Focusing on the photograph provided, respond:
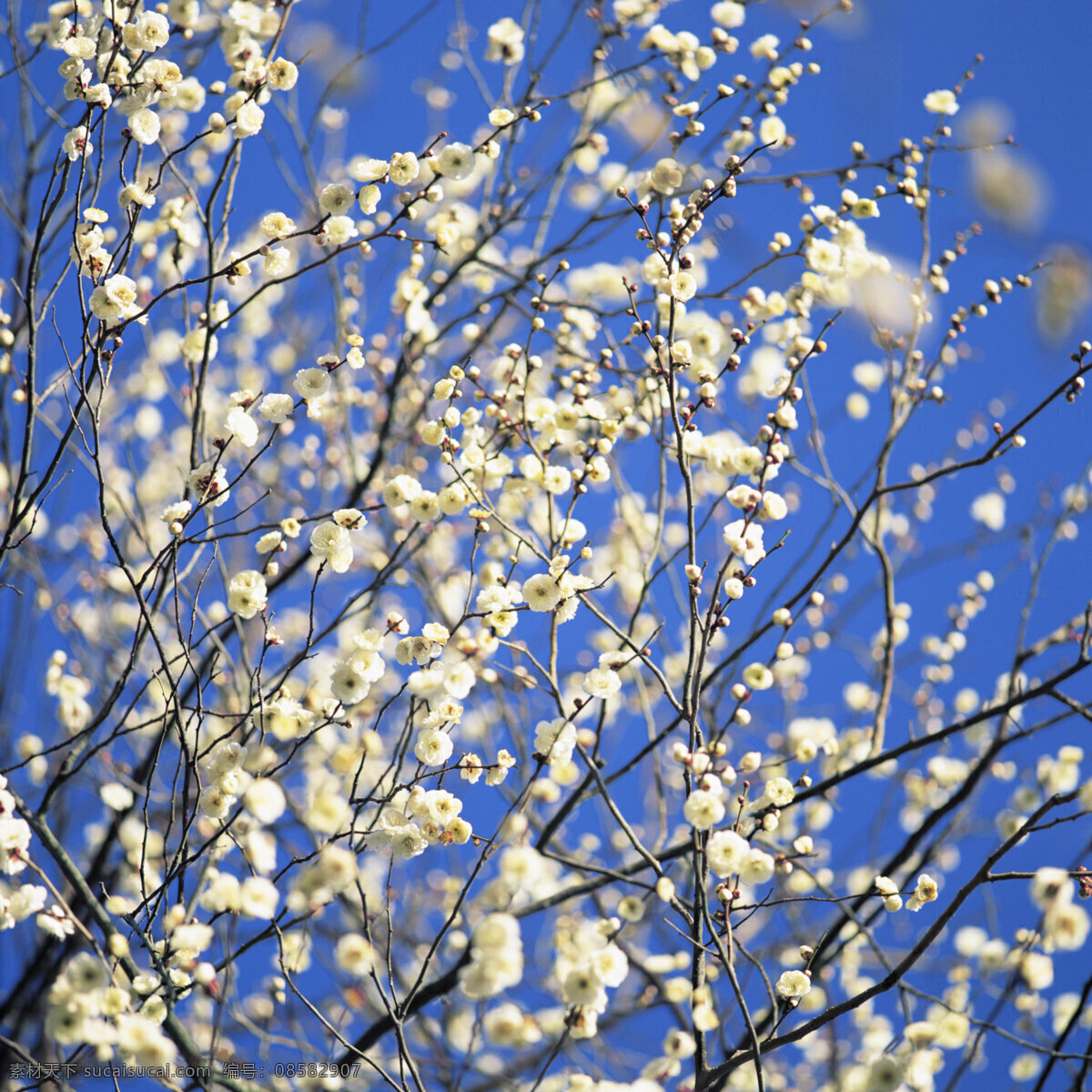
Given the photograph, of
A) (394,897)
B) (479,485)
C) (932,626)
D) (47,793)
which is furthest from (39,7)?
(932,626)

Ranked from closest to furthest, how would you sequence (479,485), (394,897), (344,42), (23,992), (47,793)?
(47,793) < (479,485) < (23,992) < (344,42) < (394,897)

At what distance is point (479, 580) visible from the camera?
3.27 meters

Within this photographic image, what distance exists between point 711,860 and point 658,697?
2.88m

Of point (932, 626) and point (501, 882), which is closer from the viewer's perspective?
point (501, 882)

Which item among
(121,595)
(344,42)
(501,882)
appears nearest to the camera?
(501,882)

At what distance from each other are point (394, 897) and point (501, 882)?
12.9ft

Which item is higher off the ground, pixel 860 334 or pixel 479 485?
pixel 860 334

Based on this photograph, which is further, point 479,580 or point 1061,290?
point 479,580

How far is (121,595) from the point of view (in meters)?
4.43

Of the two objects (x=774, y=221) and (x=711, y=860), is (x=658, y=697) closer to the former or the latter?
(x=711, y=860)

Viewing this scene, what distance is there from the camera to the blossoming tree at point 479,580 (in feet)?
6.05

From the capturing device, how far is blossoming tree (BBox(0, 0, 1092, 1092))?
72.6 inches

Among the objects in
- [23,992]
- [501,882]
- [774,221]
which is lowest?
[23,992]

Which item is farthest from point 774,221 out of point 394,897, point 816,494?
point 394,897
